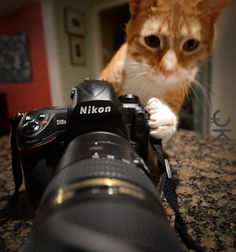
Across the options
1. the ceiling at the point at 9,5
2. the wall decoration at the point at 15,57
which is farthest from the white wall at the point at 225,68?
the ceiling at the point at 9,5

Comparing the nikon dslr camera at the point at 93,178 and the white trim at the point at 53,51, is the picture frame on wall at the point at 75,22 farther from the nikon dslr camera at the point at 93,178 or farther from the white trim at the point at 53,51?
the nikon dslr camera at the point at 93,178

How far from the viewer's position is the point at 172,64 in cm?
45

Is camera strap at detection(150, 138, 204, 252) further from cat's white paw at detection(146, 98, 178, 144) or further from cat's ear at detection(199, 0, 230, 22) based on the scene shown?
cat's ear at detection(199, 0, 230, 22)

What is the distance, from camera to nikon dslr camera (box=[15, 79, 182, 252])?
0.57 feet

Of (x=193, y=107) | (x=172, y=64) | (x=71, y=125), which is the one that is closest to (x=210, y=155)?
(x=193, y=107)

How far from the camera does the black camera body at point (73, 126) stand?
12.3 inches

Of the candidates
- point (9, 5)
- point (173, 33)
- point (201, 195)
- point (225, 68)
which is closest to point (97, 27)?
point (173, 33)

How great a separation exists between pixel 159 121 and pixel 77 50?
285mm

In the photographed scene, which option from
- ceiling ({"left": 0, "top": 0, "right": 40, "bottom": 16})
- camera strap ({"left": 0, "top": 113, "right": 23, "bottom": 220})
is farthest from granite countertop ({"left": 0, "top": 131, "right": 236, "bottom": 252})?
ceiling ({"left": 0, "top": 0, "right": 40, "bottom": 16})

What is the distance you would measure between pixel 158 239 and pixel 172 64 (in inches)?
13.3

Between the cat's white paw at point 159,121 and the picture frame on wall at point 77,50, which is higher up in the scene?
the picture frame on wall at point 77,50

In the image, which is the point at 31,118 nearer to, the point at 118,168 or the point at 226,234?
the point at 118,168

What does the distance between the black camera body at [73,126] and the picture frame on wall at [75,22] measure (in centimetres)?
24

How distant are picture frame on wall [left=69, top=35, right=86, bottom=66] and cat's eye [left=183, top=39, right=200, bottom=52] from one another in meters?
0.21
